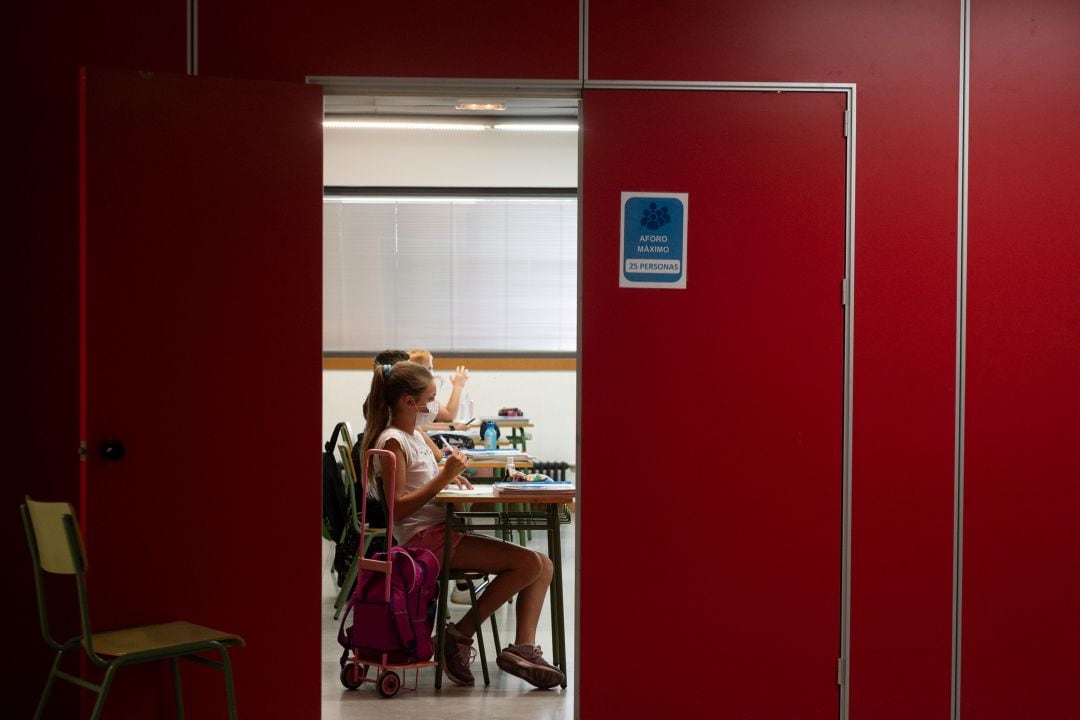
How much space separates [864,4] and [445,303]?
5.58m

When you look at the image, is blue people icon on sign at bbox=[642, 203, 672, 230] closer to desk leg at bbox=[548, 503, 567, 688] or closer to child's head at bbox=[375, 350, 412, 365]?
desk leg at bbox=[548, 503, 567, 688]

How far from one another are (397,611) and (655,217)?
5.41ft

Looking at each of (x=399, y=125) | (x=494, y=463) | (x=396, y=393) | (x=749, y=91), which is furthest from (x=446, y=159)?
(x=749, y=91)

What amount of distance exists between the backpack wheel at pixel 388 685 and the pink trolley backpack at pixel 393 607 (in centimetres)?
30

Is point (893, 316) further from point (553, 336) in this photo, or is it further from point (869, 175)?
point (553, 336)

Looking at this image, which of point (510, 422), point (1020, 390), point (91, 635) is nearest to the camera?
point (91, 635)

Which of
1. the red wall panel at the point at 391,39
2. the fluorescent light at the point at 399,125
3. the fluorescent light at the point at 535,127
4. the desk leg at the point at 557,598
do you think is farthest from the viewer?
the fluorescent light at the point at 535,127

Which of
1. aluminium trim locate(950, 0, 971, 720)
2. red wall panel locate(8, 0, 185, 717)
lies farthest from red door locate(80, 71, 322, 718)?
aluminium trim locate(950, 0, 971, 720)

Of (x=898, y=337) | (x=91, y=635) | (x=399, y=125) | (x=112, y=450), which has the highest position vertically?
(x=399, y=125)

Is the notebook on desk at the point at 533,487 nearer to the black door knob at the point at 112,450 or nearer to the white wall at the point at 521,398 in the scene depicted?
the black door knob at the point at 112,450

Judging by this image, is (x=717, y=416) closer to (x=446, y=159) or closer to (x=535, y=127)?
(x=535, y=127)

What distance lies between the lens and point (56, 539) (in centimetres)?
279

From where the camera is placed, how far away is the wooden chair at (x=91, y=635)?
2752 mm

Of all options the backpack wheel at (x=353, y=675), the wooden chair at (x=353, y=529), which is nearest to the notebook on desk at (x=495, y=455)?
the wooden chair at (x=353, y=529)
